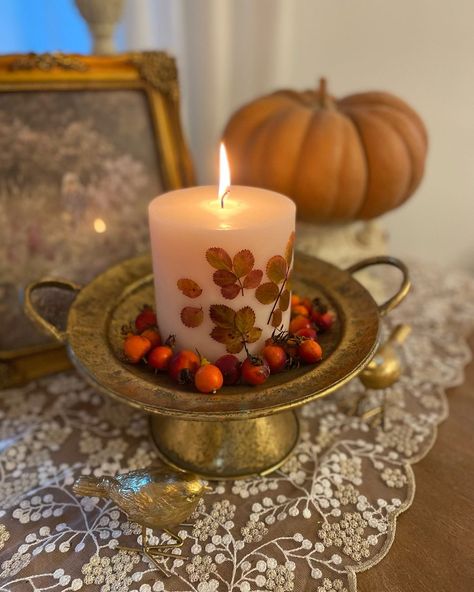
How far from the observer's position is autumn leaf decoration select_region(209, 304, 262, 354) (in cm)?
57

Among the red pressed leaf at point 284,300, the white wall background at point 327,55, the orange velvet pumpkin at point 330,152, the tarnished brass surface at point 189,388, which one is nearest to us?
the tarnished brass surface at point 189,388

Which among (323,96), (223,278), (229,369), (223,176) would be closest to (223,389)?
(229,369)

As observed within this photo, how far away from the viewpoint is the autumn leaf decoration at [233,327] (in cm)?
57

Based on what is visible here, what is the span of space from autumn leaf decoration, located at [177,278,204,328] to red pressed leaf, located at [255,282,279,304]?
0.07 metres

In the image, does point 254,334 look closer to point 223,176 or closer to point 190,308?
point 190,308

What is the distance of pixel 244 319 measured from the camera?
572 mm

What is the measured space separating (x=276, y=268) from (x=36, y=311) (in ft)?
1.07

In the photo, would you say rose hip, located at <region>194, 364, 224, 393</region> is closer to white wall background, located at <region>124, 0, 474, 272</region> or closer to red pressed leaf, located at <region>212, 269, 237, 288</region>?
red pressed leaf, located at <region>212, 269, 237, 288</region>

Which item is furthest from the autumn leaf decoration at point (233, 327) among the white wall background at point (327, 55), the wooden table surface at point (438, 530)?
the white wall background at point (327, 55)

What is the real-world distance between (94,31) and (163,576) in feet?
2.83

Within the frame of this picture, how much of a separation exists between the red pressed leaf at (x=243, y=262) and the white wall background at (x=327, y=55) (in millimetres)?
703

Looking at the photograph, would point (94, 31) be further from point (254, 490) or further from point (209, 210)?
point (254, 490)

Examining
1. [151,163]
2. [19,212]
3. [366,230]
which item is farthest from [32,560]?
[366,230]

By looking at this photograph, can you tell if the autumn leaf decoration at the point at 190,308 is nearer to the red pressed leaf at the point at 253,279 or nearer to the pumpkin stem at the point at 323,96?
the red pressed leaf at the point at 253,279
